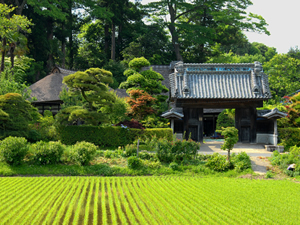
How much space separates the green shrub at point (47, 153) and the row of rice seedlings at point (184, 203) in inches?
200

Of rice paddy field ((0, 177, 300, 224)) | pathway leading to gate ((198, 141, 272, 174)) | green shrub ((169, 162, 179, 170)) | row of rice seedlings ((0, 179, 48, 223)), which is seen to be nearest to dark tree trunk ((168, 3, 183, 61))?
pathway leading to gate ((198, 141, 272, 174))

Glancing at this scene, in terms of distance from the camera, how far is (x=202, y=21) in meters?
37.5

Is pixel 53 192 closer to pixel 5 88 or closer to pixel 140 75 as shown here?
pixel 5 88

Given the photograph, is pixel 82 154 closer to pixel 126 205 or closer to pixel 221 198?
pixel 126 205

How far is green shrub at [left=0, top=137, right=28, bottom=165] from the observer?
1247 centimetres

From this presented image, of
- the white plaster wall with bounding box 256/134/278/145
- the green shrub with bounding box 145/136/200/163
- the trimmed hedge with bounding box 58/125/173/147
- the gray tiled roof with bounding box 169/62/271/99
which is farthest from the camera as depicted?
the white plaster wall with bounding box 256/134/278/145

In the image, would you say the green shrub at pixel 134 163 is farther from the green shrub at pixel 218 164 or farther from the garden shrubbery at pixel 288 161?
the garden shrubbery at pixel 288 161

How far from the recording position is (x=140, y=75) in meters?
20.9

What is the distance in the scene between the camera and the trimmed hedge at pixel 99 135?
16.8m

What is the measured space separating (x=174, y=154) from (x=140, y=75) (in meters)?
8.62

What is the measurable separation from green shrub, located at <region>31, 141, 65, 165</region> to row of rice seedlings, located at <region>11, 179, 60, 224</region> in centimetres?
287

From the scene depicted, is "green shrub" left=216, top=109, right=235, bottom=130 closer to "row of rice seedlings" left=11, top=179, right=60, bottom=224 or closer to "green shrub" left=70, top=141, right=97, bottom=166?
"green shrub" left=70, top=141, right=97, bottom=166

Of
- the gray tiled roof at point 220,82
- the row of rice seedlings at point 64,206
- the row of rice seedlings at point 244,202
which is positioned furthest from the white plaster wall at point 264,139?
the row of rice seedlings at point 64,206

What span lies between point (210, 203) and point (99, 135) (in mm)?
9894
